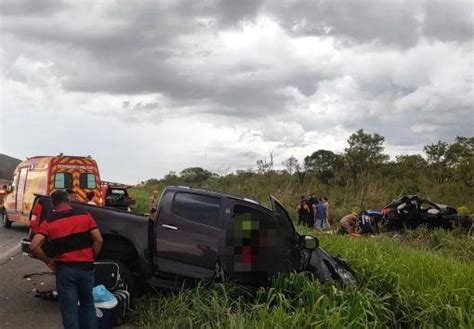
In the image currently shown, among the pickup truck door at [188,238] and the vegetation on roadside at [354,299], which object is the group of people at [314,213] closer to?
the vegetation on roadside at [354,299]

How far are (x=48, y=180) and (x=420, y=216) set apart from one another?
11661 millimetres

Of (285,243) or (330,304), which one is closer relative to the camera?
(330,304)

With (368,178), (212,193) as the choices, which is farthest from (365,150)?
(212,193)

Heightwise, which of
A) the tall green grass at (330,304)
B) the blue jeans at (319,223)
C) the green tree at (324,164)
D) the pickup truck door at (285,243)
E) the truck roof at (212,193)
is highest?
the green tree at (324,164)

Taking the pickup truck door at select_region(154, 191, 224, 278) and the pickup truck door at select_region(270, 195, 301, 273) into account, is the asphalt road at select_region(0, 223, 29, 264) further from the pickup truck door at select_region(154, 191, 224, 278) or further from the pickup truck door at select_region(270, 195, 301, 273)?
the pickup truck door at select_region(270, 195, 301, 273)

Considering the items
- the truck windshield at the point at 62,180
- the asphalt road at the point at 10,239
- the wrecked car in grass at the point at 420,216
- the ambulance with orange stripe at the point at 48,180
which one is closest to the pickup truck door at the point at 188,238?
the asphalt road at the point at 10,239

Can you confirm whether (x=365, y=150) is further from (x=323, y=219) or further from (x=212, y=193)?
(x=212, y=193)

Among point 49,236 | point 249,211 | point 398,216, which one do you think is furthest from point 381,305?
point 398,216

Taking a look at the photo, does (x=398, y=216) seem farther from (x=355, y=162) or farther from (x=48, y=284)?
(x=355, y=162)

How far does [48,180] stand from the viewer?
16.5 m

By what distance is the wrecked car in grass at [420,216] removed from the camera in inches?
690

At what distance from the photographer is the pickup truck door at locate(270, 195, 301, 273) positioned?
301 inches

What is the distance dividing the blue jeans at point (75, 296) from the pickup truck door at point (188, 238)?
1.68m

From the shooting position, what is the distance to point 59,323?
7145 millimetres
